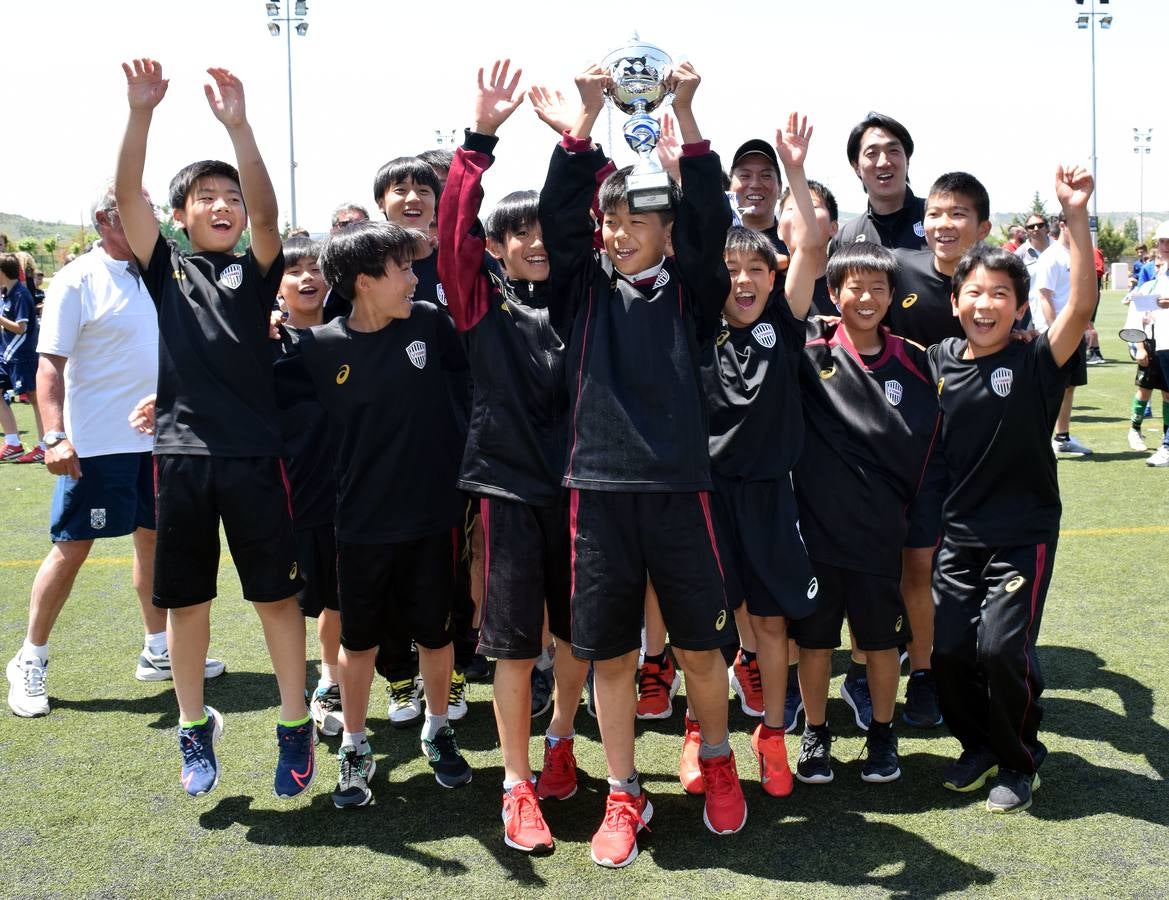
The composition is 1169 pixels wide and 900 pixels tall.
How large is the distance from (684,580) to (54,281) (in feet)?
10.5

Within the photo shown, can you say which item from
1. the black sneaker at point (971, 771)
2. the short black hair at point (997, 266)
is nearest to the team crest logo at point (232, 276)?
the short black hair at point (997, 266)

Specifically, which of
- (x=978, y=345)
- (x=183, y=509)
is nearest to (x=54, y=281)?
(x=183, y=509)

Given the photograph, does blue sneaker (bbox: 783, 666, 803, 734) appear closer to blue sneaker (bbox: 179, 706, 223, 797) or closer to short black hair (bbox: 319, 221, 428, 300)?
blue sneaker (bbox: 179, 706, 223, 797)

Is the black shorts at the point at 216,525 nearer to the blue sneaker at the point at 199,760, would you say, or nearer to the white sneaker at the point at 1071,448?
the blue sneaker at the point at 199,760

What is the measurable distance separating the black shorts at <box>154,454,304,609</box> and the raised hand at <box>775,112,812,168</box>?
1977mm

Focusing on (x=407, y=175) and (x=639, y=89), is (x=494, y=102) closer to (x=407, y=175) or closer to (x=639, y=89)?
(x=639, y=89)

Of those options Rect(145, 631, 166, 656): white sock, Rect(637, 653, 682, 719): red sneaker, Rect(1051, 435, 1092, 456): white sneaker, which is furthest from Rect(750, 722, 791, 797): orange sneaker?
Rect(1051, 435, 1092, 456): white sneaker

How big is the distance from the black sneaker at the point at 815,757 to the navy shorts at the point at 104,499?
3018 millimetres

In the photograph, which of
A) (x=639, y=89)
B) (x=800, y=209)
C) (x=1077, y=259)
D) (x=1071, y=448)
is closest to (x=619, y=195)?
(x=639, y=89)

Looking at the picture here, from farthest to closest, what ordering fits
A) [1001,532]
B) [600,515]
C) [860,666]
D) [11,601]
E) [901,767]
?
[11,601]
[860,666]
[901,767]
[1001,532]
[600,515]

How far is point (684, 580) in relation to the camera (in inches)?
128

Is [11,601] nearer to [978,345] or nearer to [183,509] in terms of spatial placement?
[183,509]

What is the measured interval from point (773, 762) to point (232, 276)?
2.46 metres

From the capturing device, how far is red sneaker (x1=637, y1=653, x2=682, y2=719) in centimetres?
444
